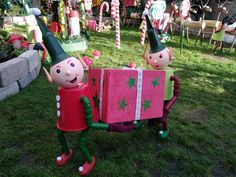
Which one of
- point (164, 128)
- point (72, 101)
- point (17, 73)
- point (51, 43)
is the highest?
point (51, 43)

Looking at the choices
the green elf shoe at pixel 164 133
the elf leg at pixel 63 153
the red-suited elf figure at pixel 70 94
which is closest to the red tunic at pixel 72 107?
the red-suited elf figure at pixel 70 94

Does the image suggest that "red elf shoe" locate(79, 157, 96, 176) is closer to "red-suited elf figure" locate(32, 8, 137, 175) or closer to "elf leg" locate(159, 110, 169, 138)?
"red-suited elf figure" locate(32, 8, 137, 175)

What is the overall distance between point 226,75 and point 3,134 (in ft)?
16.4

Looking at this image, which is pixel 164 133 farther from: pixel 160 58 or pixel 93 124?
pixel 93 124

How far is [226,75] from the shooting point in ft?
22.1

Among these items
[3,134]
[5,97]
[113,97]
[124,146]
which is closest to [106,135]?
[124,146]

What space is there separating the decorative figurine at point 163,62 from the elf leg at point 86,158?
3.43ft

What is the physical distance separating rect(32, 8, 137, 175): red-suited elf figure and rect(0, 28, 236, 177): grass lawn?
29cm

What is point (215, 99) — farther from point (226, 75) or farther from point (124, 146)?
point (124, 146)

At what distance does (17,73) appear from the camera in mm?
4707

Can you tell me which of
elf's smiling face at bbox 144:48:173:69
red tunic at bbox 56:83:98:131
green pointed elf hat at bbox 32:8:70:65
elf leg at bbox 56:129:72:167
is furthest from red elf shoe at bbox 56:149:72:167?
elf's smiling face at bbox 144:48:173:69

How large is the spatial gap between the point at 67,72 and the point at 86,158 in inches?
35.1

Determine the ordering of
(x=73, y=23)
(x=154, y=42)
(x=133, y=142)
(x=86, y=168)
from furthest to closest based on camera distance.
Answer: (x=73, y=23), (x=133, y=142), (x=154, y=42), (x=86, y=168)

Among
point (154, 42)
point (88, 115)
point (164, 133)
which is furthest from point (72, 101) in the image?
point (164, 133)
